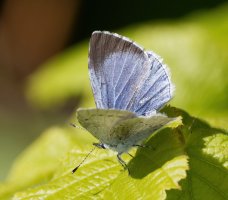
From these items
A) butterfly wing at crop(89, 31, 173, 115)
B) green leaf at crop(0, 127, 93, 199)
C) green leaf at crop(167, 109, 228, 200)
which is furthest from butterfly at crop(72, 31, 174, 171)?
green leaf at crop(0, 127, 93, 199)

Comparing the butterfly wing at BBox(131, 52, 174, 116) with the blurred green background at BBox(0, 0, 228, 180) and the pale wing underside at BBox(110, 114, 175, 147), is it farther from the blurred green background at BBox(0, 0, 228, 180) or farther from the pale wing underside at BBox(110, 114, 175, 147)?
the blurred green background at BBox(0, 0, 228, 180)

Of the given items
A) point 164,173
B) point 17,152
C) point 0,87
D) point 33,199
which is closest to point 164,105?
point 164,173

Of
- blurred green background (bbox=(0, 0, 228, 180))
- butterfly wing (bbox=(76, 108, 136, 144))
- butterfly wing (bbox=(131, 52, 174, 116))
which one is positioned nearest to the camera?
butterfly wing (bbox=(76, 108, 136, 144))

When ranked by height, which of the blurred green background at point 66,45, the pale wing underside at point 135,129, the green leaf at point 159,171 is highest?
the pale wing underside at point 135,129

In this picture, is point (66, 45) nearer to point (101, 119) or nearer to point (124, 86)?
point (124, 86)

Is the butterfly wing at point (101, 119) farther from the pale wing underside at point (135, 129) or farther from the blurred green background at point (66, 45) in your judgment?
the blurred green background at point (66, 45)

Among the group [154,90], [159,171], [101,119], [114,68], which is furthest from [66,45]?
[159,171]

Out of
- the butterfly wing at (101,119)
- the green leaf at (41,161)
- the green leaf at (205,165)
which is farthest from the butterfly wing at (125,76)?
the green leaf at (41,161)
